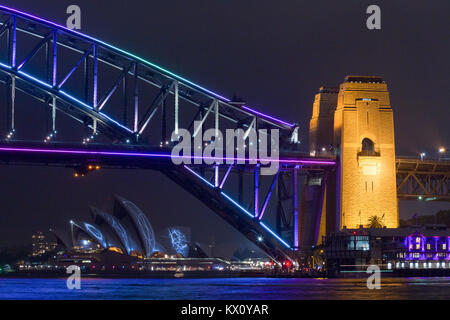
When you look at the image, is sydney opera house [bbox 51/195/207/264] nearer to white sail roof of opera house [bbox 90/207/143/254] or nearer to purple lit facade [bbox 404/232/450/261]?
white sail roof of opera house [bbox 90/207/143/254]

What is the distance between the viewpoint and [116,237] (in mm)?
151125

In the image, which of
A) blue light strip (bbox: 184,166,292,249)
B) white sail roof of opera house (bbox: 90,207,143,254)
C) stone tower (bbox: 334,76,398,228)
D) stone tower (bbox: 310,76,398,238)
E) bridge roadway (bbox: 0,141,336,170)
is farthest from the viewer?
white sail roof of opera house (bbox: 90,207,143,254)

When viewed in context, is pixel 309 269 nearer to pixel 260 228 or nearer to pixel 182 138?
pixel 260 228

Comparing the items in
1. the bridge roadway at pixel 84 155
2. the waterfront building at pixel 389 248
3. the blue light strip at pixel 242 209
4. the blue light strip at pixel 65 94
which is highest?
the blue light strip at pixel 65 94

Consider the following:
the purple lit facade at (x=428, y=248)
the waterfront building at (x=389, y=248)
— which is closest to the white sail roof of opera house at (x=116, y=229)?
the waterfront building at (x=389, y=248)

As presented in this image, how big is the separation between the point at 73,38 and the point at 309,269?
37.4 m

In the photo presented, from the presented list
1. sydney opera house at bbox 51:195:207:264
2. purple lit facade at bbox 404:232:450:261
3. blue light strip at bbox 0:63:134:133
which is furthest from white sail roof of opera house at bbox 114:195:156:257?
purple lit facade at bbox 404:232:450:261

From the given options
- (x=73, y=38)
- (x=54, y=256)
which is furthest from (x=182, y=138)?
(x=54, y=256)

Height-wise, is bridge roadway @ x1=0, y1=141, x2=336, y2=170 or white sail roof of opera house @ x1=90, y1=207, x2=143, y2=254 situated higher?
bridge roadway @ x1=0, y1=141, x2=336, y2=170

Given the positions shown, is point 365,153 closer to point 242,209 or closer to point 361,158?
point 361,158

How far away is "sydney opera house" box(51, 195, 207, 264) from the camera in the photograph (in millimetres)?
150125

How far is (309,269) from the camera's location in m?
119

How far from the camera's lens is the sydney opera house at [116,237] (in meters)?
150

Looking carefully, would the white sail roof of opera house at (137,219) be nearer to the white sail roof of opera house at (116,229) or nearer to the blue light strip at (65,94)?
the white sail roof of opera house at (116,229)
